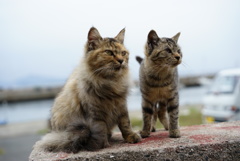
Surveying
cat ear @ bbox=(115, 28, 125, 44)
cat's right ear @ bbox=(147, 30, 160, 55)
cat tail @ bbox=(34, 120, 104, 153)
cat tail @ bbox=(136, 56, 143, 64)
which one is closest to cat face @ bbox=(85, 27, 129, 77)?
cat ear @ bbox=(115, 28, 125, 44)

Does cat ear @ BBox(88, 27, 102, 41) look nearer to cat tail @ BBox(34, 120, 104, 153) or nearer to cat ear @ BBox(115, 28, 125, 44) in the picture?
cat ear @ BBox(115, 28, 125, 44)

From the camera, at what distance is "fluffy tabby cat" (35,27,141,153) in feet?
8.01

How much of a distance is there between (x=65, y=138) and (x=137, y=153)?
2.36ft

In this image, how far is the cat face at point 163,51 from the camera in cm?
251

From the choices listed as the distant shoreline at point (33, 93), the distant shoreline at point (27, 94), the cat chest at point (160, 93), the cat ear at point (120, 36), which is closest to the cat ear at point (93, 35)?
the cat ear at point (120, 36)

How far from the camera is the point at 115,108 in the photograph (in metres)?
2.62

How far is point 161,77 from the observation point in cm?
264

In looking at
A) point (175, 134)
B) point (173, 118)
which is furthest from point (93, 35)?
point (175, 134)

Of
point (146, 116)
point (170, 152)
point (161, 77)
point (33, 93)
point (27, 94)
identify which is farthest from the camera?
point (33, 93)

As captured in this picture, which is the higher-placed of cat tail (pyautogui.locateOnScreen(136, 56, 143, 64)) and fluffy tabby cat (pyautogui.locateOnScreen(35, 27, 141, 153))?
cat tail (pyautogui.locateOnScreen(136, 56, 143, 64))

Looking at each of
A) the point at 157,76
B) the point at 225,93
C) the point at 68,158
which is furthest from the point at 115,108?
the point at 225,93

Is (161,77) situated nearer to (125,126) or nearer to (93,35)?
(125,126)

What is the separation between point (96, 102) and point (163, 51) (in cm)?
82

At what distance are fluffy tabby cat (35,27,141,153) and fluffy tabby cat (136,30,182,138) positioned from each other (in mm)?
223
